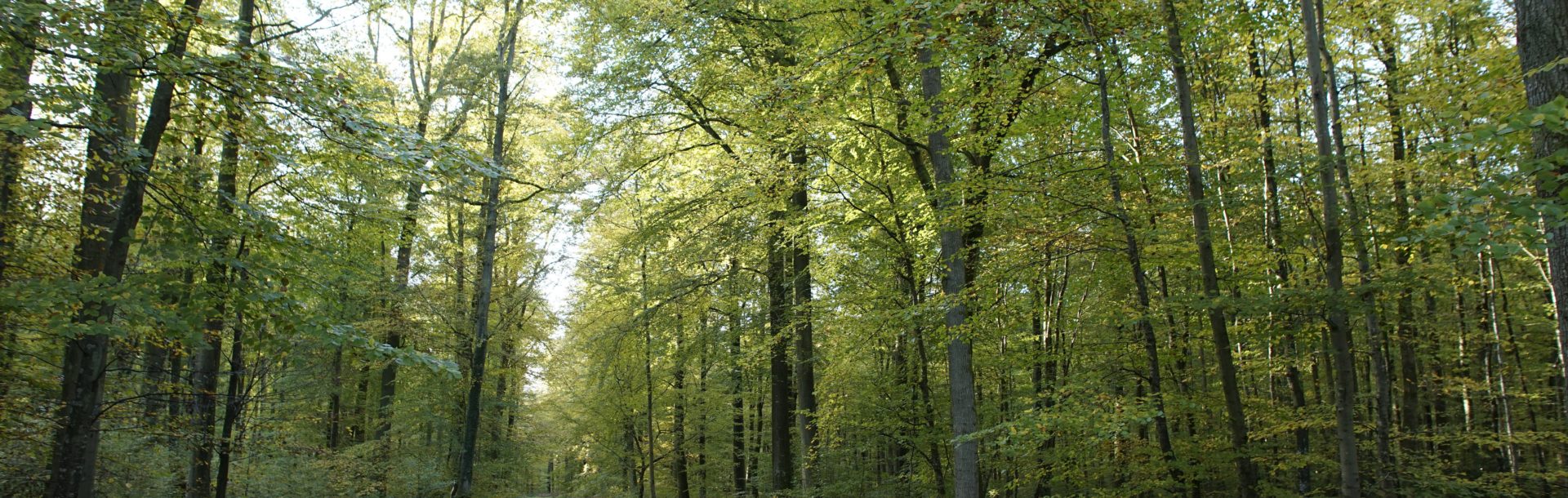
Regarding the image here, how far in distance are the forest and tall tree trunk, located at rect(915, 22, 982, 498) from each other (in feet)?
0.19

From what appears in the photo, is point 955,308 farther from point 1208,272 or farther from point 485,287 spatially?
point 485,287

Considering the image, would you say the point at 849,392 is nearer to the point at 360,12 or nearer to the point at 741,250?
the point at 741,250

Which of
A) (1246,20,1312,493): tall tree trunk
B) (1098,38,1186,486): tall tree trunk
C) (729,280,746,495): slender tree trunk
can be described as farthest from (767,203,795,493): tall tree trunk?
(1246,20,1312,493): tall tree trunk

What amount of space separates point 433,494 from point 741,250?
8390 mm

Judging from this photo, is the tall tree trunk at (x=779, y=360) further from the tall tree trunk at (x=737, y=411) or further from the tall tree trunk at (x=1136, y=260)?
the tall tree trunk at (x=1136, y=260)

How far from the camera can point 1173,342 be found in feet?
29.5

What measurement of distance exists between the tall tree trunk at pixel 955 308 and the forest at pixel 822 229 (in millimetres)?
57

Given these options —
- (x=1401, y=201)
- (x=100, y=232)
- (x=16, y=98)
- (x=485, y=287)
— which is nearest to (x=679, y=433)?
(x=485, y=287)

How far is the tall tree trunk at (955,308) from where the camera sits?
7188 mm

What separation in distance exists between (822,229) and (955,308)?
3.45m

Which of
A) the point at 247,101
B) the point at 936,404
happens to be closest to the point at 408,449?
the point at 936,404

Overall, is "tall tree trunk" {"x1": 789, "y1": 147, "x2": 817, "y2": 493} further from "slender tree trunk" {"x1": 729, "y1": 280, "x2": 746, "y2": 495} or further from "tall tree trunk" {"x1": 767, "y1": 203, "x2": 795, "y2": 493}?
"slender tree trunk" {"x1": 729, "y1": 280, "x2": 746, "y2": 495}

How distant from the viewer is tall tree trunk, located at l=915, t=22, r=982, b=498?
7188 millimetres

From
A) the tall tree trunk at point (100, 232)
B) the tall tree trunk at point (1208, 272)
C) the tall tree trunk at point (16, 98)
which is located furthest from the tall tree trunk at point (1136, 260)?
the tall tree trunk at point (16, 98)
